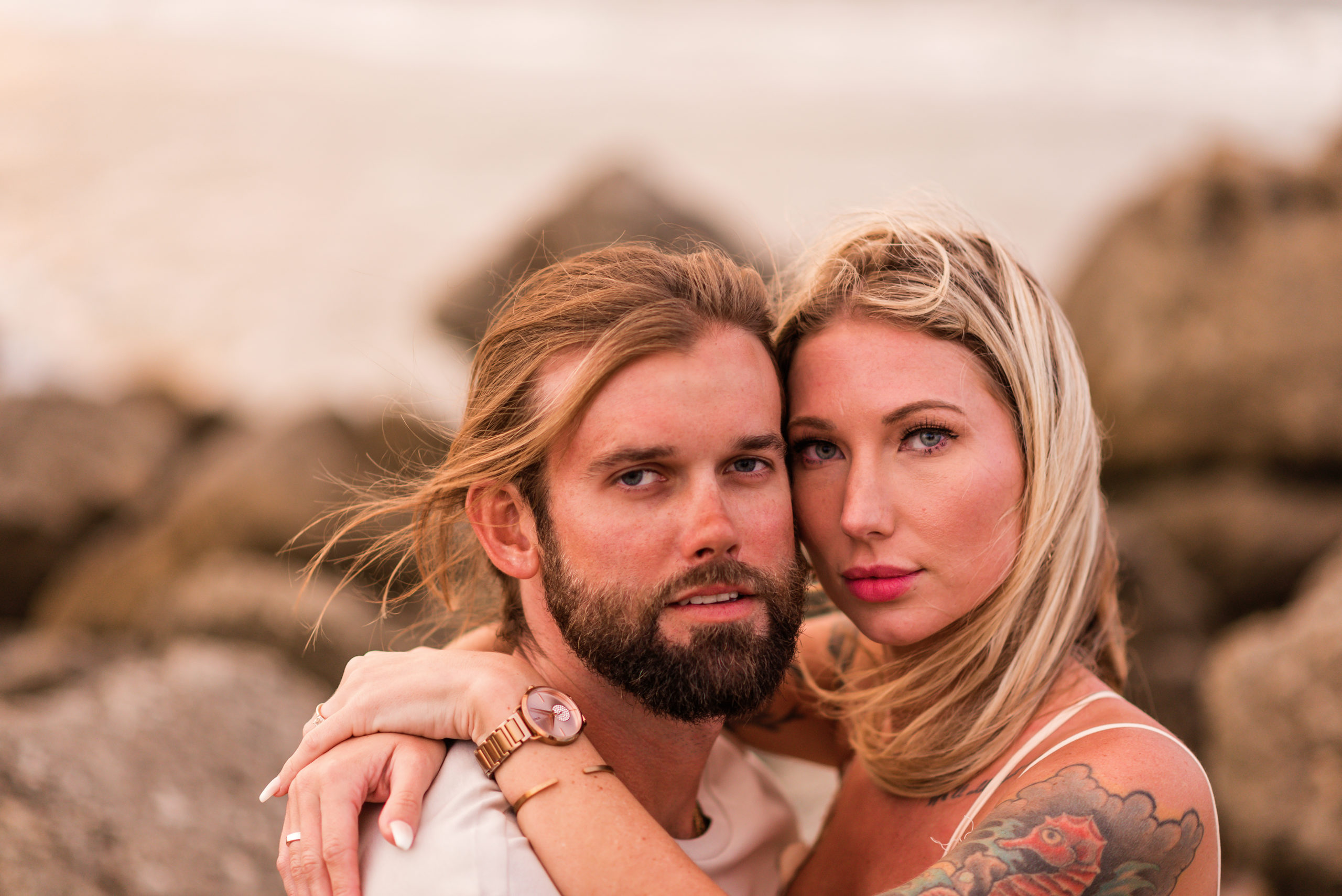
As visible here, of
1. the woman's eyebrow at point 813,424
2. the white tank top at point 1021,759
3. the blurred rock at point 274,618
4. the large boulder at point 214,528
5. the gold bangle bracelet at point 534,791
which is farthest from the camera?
the large boulder at point 214,528

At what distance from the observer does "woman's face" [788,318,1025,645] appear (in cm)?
260

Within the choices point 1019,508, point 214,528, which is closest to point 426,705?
point 1019,508

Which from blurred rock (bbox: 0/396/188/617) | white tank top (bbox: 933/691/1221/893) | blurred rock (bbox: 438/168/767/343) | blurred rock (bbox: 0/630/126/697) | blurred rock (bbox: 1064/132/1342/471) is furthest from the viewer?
blurred rock (bbox: 0/396/188/617)

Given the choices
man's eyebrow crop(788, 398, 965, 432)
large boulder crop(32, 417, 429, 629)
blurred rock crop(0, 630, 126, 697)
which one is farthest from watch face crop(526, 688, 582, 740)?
large boulder crop(32, 417, 429, 629)

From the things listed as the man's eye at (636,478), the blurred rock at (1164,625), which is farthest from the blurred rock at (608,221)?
the man's eye at (636,478)

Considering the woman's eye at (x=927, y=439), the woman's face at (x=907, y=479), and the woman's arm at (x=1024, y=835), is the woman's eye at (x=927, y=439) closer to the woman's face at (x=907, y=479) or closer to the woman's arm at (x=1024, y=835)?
the woman's face at (x=907, y=479)

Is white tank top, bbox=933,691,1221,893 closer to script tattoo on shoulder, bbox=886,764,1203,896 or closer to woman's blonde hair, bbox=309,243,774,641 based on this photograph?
script tattoo on shoulder, bbox=886,764,1203,896

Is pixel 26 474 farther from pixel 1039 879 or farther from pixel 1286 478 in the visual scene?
pixel 1286 478

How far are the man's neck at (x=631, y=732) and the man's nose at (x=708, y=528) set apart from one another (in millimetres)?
513

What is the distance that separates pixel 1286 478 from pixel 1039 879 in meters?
7.97

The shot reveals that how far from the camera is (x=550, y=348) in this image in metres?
2.59

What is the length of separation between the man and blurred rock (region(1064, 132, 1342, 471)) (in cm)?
635

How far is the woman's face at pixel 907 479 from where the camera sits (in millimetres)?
2604

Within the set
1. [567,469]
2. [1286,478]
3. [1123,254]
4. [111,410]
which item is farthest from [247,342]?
[567,469]
